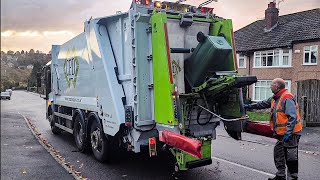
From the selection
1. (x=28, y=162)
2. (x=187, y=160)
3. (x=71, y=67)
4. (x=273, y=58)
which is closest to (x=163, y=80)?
(x=187, y=160)

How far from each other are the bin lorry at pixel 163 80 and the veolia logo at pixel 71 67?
4.30ft

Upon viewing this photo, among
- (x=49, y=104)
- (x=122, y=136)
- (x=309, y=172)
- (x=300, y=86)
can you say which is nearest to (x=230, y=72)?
(x=122, y=136)

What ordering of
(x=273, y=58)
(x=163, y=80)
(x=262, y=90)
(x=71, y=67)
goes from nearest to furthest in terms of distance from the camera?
(x=163, y=80) → (x=71, y=67) → (x=273, y=58) → (x=262, y=90)

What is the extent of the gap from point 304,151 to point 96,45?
6.14m

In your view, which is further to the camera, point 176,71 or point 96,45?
point 96,45

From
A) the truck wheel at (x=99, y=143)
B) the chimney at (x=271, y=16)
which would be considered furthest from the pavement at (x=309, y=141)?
the chimney at (x=271, y=16)

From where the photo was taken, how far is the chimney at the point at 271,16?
1058 inches

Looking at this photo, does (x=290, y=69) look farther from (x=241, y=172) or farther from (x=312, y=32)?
(x=241, y=172)

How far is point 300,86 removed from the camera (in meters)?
15.8

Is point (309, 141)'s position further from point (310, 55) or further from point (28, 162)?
point (310, 55)

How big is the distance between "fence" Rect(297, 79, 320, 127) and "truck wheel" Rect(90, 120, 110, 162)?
10.1m

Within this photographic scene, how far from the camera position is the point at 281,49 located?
2353cm

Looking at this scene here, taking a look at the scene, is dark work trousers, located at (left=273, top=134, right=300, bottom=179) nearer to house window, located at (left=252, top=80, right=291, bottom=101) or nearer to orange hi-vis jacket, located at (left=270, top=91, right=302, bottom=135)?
orange hi-vis jacket, located at (left=270, top=91, right=302, bottom=135)

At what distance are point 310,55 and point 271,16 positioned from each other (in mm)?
6541
